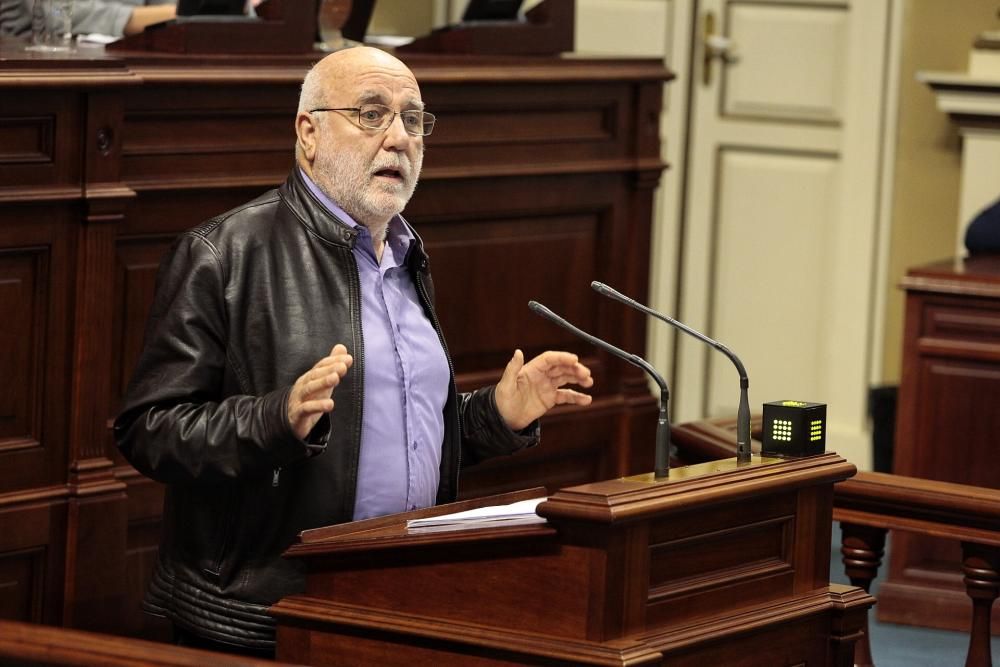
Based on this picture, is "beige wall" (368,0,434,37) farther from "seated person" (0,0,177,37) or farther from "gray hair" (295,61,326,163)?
"gray hair" (295,61,326,163)

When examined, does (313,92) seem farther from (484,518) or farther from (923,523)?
(923,523)

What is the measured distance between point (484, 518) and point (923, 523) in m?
1.12

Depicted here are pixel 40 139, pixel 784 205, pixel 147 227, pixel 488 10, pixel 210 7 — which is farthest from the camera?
pixel 784 205

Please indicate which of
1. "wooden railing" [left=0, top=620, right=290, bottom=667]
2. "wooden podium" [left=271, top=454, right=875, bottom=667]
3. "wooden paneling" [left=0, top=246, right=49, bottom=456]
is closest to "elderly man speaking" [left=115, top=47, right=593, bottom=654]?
"wooden podium" [left=271, top=454, right=875, bottom=667]

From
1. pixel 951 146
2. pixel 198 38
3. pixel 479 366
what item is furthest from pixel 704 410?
pixel 198 38

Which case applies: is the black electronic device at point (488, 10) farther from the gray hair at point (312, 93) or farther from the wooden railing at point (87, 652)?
the wooden railing at point (87, 652)

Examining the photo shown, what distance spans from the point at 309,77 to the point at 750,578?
3.34 feet

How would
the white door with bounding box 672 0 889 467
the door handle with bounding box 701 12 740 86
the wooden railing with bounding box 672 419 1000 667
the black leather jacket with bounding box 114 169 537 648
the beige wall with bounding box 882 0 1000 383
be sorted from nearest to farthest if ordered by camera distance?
the black leather jacket with bounding box 114 169 537 648
the wooden railing with bounding box 672 419 1000 667
the beige wall with bounding box 882 0 1000 383
the white door with bounding box 672 0 889 467
the door handle with bounding box 701 12 740 86

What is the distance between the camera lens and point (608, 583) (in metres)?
2.07

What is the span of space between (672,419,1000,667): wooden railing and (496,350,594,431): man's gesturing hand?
515 mm

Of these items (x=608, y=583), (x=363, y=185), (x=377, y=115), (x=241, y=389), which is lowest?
(x=608, y=583)

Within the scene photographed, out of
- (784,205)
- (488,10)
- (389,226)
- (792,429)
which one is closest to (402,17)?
(784,205)

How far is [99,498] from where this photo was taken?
3.51m

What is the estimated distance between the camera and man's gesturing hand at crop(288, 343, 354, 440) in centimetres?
223
